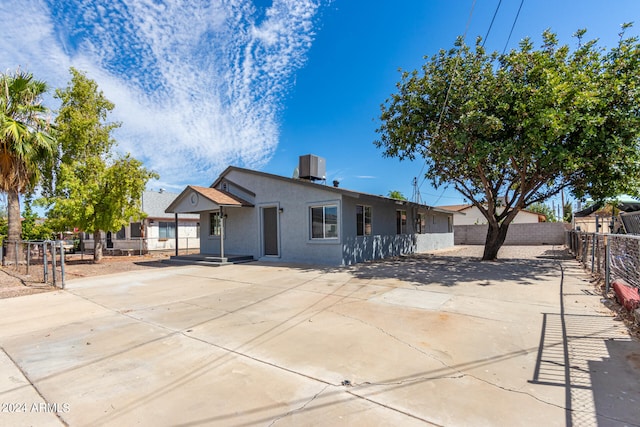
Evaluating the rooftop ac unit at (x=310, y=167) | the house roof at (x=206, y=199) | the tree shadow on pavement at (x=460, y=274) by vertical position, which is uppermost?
the rooftop ac unit at (x=310, y=167)

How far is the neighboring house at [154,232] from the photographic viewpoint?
22.3 meters

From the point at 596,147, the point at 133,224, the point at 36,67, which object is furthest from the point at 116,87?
the point at 596,147

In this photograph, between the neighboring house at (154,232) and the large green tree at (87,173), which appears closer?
the large green tree at (87,173)

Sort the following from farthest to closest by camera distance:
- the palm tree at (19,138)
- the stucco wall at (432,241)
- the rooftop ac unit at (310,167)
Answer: the stucco wall at (432,241), the rooftop ac unit at (310,167), the palm tree at (19,138)

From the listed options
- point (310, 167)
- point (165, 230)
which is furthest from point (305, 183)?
point (165, 230)

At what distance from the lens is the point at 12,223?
42.3 feet

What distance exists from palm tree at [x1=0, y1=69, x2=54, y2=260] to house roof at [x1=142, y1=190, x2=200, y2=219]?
963cm

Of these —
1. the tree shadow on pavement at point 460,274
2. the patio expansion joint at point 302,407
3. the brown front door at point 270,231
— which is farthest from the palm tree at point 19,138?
the patio expansion joint at point 302,407

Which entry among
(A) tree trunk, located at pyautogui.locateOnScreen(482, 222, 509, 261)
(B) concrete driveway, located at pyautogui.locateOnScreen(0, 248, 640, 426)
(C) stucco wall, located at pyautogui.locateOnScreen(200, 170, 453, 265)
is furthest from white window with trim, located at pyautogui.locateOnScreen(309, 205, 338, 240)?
(A) tree trunk, located at pyautogui.locateOnScreen(482, 222, 509, 261)

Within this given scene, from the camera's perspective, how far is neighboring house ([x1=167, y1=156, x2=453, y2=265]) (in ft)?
40.4

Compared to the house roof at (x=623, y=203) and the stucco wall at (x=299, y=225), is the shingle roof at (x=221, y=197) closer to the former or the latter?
the stucco wall at (x=299, y=225)

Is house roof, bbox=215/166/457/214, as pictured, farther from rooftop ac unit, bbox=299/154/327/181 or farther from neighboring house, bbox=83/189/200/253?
neighboring house, bbox=83/189/200/253

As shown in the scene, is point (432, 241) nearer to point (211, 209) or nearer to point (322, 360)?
point (211, 209)

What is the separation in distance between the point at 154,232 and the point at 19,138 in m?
11.8
